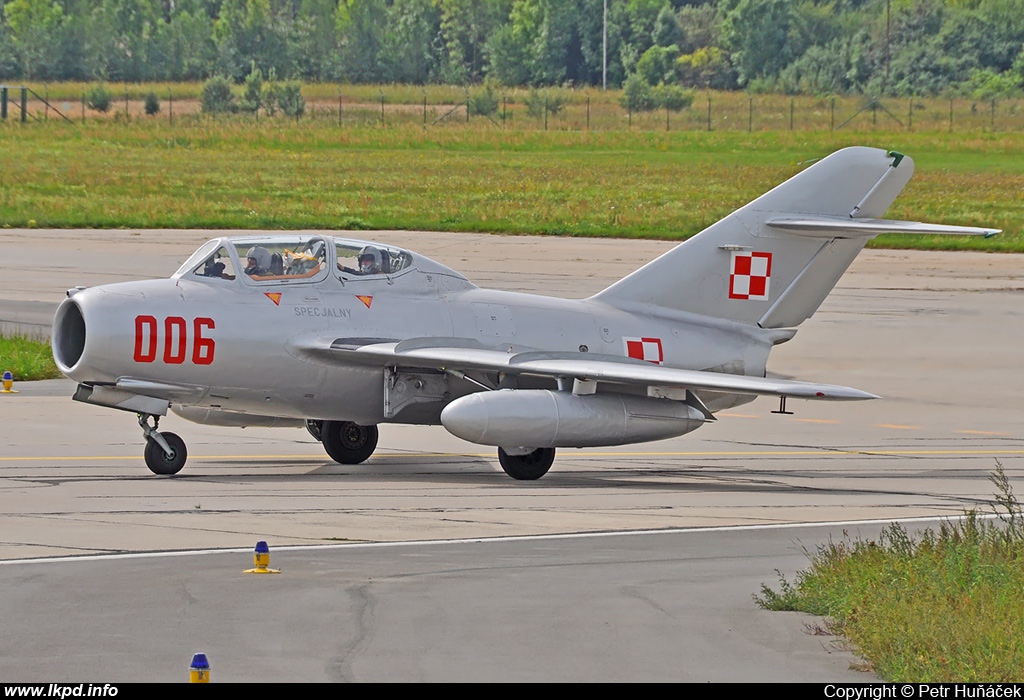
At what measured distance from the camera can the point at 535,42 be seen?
152 meters

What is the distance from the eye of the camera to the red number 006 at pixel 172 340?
16.4 metres

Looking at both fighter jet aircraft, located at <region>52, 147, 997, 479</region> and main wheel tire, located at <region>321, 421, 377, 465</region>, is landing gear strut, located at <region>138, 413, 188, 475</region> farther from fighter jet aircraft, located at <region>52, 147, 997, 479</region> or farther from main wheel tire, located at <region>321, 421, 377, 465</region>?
main wheel tire, located at <region>321, 421, 377, 465</region>

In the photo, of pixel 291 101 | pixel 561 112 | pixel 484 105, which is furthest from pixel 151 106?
pixel 561 112

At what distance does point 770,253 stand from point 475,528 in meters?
7.37

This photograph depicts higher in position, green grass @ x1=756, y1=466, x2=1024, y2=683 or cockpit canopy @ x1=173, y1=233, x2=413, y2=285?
cockpit canopy @ x1=173, y1=233, x2=413, y2=285

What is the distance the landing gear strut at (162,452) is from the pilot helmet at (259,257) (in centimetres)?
191

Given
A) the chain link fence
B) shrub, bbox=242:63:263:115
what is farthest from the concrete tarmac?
shrub, bbox=242:63:263:115

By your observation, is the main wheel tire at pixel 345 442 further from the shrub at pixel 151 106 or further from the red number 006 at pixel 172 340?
the shrub at pixel 151 106

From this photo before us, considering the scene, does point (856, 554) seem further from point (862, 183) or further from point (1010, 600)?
point (862, 183)

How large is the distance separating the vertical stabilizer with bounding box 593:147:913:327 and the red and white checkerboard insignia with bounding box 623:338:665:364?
0.67 metres

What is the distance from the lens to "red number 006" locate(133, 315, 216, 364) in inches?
645

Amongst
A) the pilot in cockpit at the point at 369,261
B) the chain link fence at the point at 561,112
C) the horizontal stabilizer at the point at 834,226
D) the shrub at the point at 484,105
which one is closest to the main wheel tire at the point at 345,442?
the pilot in cockpit at the point at 369,261

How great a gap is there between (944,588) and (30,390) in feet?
53.3

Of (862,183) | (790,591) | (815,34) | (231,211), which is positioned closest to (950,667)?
(790,591)
